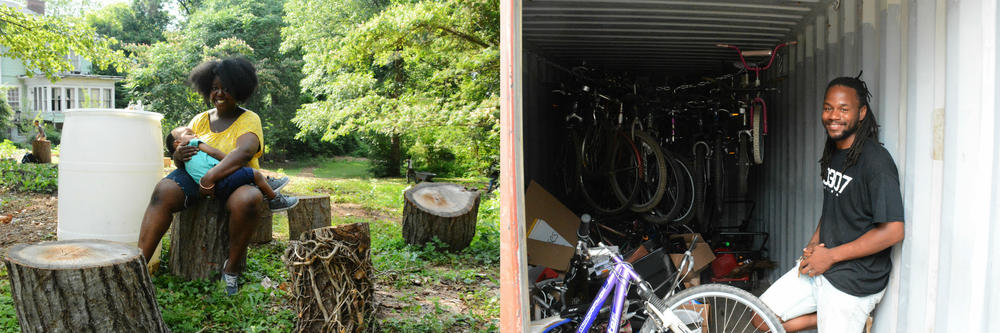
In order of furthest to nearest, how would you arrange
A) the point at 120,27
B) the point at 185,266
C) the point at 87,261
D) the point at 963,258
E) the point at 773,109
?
the point at 120,27 < the point at 773,109 < the point at 185,266 < the point at 87,261 < the point at 963,258

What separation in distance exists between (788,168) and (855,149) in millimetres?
2133

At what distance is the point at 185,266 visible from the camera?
169 inches

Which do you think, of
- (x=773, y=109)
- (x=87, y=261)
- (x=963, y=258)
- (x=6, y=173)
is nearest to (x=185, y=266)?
(x=87, y=261)

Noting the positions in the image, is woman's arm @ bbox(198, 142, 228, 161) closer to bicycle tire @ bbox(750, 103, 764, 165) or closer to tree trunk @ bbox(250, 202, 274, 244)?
tree trunk @ bbox(250, 202, 274, 244)

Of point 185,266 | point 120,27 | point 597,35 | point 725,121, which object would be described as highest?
point 120,27

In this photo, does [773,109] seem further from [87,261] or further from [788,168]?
[87,261]

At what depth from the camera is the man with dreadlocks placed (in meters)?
2.84

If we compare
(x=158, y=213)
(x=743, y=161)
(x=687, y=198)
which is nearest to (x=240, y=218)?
(x=158, y=213)

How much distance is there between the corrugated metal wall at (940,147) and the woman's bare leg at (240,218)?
363 cm

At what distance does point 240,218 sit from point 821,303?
340 cm

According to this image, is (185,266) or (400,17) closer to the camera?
(185,266)

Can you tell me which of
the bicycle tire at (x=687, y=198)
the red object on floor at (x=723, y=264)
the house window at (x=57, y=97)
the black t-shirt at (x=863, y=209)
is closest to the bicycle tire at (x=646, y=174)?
the bicycle tire at (x=687, y=198)

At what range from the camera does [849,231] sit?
2.95 metres

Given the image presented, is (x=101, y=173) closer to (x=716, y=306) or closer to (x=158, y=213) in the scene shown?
(x=158, y=213)
